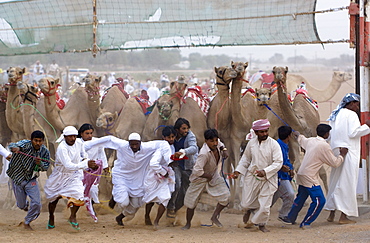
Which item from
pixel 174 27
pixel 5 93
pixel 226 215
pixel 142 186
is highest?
pixel 174 27

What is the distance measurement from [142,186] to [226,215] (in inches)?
69.0

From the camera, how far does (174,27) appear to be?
1082 cm

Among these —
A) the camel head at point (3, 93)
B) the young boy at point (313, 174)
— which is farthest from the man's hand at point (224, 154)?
the camel head at point (3, 93)

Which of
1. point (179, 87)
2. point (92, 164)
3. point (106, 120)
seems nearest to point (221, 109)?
point (179, 87)

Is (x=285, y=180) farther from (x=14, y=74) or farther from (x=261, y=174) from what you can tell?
(x=14, y=74)

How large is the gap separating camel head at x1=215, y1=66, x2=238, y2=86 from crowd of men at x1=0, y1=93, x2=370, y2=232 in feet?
4.87

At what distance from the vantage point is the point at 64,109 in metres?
10.7

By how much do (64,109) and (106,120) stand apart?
98 cm

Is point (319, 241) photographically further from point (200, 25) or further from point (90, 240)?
point (200, 25)

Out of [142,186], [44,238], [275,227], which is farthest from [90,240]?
[275,227]

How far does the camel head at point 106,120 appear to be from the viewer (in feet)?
32.8

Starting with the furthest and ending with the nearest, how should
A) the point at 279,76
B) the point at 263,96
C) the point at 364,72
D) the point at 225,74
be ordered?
the point at 225,74, the point at 263,96, the point at 279,76, the point at 364,72

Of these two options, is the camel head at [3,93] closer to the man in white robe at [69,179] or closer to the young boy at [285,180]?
the man in white robe at [69,179]

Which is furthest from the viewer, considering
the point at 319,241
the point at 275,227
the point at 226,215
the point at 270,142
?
the point at 226,215
